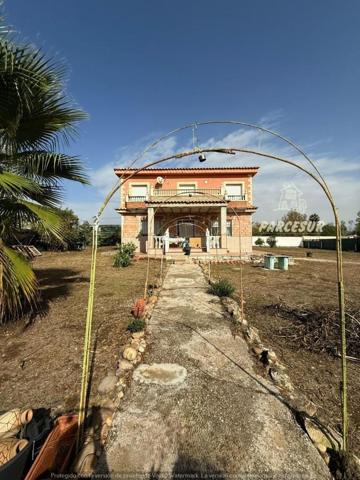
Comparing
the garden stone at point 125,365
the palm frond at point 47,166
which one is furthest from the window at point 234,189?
the garden stone at point 125,365

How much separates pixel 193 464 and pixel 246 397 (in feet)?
3.19

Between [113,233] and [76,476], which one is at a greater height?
[113,233]

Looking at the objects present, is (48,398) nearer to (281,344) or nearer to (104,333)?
(104,333)

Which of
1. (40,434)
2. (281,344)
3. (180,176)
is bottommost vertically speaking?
(281,344)

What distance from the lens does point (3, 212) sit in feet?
13.0

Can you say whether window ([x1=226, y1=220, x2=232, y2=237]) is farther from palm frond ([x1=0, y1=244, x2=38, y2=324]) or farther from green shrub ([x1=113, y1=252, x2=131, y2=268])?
palm frond ([x1=0, y1=244, x2=38, y2=324])

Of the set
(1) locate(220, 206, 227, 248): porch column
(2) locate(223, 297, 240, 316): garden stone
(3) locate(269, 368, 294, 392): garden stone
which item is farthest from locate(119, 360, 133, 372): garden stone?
(1) locate(220, 206, 227, 248): porch column

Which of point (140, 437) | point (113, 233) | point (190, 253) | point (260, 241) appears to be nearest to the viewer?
point (140, 437)

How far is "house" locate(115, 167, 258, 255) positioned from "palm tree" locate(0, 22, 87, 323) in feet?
38.4

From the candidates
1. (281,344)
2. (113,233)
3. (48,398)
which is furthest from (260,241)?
(48,398)

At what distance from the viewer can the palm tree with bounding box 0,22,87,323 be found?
331 cm

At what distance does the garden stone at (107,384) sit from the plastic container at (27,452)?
691mm

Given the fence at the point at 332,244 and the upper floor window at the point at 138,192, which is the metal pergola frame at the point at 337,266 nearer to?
the upper floor window at the point at 138,192

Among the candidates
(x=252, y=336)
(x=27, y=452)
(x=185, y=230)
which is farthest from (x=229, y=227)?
(x=27, y=452)
